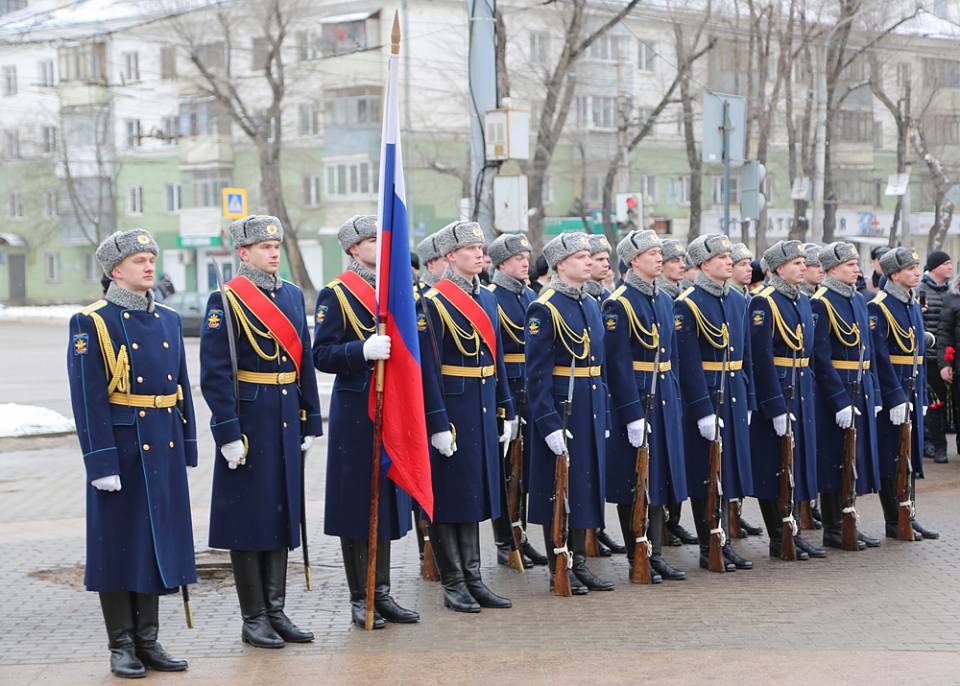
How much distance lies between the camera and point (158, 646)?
7.48m

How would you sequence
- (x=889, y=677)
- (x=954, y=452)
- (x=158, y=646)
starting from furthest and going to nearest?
(x=954, y=452), (x=158, y=646), (x=889, y=677)

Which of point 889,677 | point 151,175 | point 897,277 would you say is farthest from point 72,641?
point 151,175

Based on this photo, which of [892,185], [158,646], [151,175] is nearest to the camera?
[158,646]

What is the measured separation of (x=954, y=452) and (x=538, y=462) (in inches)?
331

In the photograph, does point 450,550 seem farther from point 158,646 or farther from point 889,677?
point 889,677

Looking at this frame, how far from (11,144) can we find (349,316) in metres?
60.9

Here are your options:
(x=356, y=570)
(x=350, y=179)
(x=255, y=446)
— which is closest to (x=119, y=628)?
(x=255, y=446)

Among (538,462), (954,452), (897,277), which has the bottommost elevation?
(954,452)

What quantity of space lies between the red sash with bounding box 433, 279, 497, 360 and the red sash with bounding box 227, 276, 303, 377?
1.18 m

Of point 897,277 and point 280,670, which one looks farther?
point 897,277

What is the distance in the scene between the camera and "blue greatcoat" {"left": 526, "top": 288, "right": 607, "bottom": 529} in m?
9.16

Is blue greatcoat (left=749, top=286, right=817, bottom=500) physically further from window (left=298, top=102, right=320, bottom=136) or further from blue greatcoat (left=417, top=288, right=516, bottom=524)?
window (left=298, top=102, right=320, bottom=136)

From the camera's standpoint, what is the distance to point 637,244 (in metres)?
9.66

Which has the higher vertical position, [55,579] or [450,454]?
[450,454]
